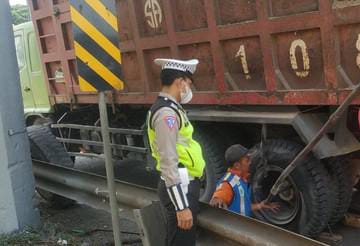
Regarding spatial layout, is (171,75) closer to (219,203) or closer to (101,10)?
(101,10)

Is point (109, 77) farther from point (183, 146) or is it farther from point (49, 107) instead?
point (49, 107)

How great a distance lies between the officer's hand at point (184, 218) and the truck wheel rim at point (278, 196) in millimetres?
1543

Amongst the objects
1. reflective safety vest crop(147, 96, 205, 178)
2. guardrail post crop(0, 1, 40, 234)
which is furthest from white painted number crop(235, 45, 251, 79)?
guardrail post crop(0, 1, 40, 234)

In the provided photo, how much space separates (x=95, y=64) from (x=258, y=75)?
161cm

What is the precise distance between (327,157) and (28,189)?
260 cm

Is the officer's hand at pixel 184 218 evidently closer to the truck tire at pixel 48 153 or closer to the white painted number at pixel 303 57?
the white painted number at pixel 303 57

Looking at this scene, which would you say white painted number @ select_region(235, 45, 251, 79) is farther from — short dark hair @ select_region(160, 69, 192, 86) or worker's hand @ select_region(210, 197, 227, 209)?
short dark hair @ select_region(160, 69, 192, 86)

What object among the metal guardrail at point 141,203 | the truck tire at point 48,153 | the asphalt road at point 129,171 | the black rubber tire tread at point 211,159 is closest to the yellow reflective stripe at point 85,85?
the metal guardrail at point 141,203

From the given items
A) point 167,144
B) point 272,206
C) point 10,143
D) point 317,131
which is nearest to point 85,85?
point 167,144

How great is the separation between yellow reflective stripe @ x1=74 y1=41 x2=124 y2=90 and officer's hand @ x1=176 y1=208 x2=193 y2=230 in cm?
97

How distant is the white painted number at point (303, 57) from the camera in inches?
160

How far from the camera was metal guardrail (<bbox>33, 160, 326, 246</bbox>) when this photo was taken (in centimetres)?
328

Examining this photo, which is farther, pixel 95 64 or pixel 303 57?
pixel 303 57

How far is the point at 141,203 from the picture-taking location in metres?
4.25
